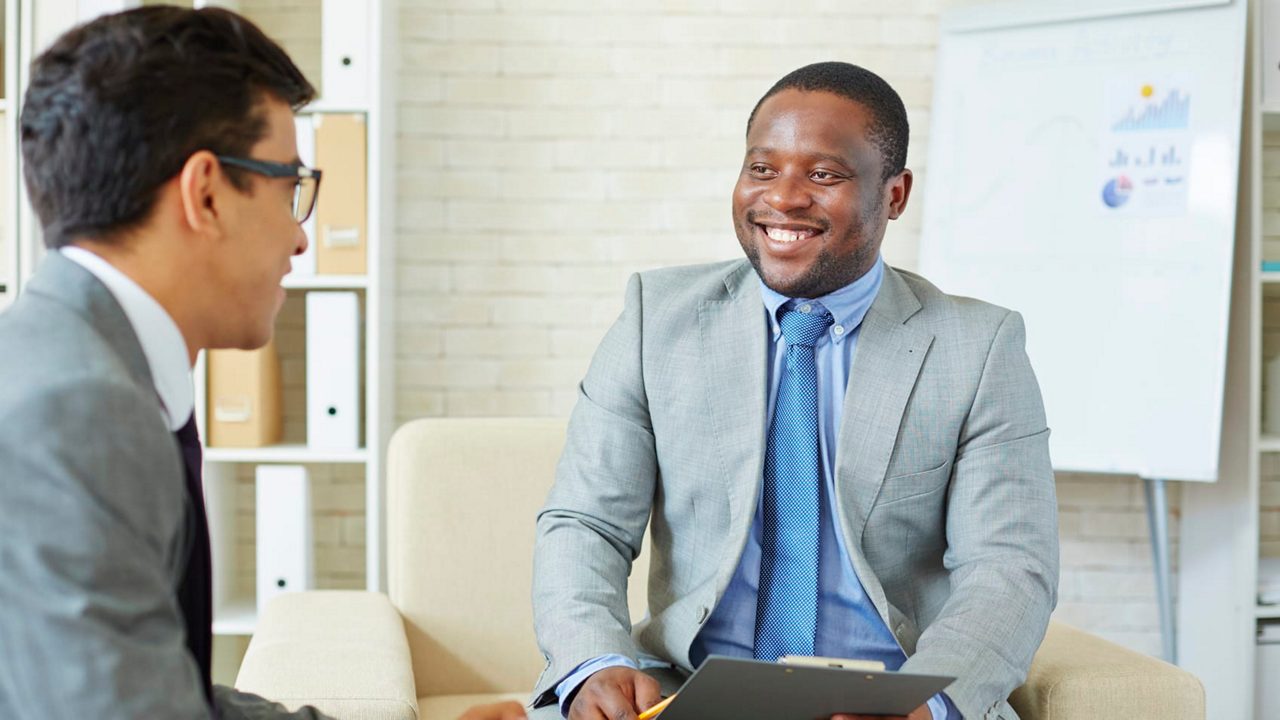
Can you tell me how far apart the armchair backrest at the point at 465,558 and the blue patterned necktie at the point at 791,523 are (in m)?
0.51

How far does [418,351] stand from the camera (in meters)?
3.24

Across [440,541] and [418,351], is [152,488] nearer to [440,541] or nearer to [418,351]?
[440,541]

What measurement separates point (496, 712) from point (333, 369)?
1.88 meters

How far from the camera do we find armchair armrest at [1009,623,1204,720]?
157 cm

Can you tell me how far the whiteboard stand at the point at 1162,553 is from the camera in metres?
3.02

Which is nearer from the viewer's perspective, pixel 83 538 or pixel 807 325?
pixel 83 538

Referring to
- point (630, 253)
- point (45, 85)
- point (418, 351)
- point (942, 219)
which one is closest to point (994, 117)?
point (942, 219)

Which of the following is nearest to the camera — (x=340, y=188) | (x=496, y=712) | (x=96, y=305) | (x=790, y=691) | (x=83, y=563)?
(x=83, y=563)

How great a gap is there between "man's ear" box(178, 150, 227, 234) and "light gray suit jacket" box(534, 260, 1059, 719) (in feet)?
2.65

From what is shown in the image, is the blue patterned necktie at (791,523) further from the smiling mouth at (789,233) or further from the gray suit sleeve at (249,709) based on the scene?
the gray suit sleeve at (249,709)

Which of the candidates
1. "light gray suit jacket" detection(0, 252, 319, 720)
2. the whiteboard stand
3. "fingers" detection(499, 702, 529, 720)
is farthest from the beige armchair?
the whiteboard stand

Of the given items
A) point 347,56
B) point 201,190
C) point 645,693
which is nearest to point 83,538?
point 201,190

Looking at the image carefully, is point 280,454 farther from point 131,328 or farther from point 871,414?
point 131,328

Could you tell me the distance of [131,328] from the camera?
2.97ft
